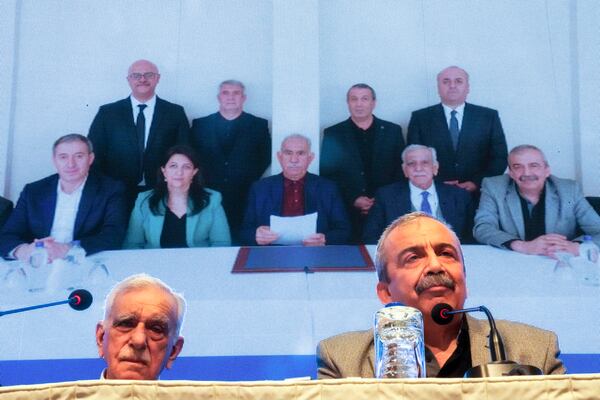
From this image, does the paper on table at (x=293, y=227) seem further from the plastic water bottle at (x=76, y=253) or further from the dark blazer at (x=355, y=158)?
the plastic water bottle at (x=76, y=253)

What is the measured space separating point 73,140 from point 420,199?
1.45m

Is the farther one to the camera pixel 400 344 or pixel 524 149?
pixel 524 149

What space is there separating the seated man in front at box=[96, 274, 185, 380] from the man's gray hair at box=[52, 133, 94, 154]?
1.90m

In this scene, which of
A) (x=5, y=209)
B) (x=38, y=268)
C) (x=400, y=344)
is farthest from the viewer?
(x=5, y=209)

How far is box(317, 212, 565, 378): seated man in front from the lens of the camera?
1.63 m

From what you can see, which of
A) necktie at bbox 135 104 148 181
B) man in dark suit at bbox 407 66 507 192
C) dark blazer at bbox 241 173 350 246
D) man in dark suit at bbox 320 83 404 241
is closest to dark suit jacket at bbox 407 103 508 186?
man in dark suit at bbox 407 66 507 192

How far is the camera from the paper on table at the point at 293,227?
3512 mm

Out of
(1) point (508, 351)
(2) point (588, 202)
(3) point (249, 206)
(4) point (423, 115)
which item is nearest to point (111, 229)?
(3) point (249, 206)

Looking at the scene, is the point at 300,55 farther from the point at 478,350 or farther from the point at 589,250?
the point at 478,350

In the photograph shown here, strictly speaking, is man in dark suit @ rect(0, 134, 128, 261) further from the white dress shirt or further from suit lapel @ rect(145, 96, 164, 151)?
suit lapel @ rect(145, 96, 164, 151)

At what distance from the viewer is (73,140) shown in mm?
3654

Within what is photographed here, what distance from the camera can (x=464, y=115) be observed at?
375cm

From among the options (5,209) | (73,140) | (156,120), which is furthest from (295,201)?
(5,209)

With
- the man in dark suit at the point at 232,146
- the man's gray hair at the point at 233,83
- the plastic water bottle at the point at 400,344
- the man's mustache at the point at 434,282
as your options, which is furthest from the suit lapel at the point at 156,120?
the plastic water bottle at the point at 400,344
